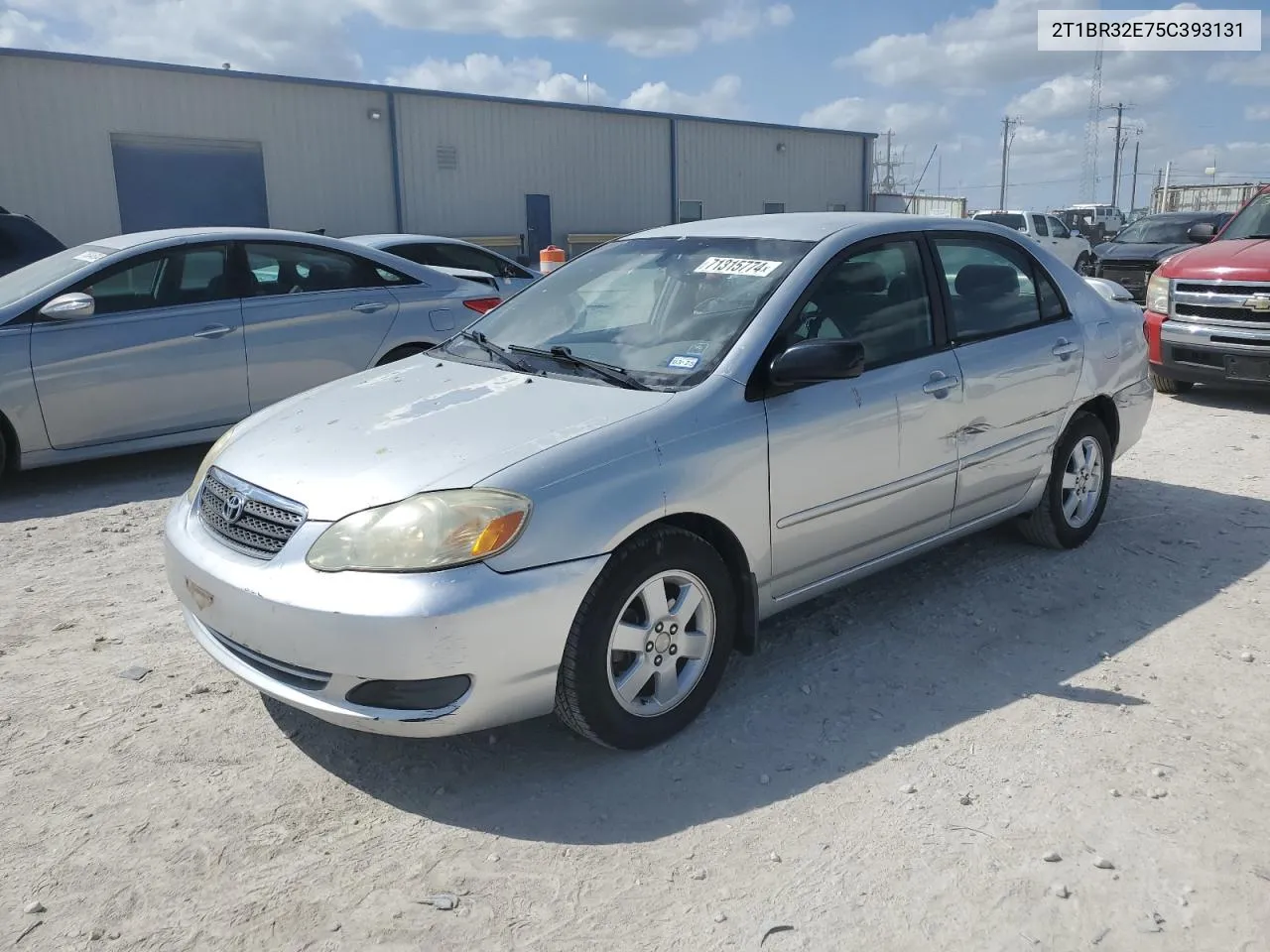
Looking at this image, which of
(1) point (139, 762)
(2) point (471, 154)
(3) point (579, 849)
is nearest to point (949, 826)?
(3) point (579, 849)

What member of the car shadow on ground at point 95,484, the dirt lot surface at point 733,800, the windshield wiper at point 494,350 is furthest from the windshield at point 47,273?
the windshield wiper at point 494,350

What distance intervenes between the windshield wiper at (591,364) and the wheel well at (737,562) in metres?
0.48

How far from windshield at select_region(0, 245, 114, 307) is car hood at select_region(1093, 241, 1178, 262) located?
1489cm

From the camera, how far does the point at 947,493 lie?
4.09 metres

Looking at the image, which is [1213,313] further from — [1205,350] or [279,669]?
[279,669]

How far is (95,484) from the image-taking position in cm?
642

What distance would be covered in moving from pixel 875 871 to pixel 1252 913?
34.0 inches

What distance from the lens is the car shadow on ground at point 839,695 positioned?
9.71ft

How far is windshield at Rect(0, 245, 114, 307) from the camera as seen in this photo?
615cm

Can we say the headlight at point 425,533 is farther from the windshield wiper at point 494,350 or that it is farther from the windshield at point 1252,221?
the windshield at point 1252,221

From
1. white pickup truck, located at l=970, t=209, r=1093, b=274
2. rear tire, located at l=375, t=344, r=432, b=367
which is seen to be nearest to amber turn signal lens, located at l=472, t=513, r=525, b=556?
rear tire, located at l=375, t=344, r=432, b=367

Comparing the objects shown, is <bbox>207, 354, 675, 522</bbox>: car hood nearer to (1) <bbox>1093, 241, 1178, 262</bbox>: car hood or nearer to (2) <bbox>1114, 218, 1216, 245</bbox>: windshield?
(1) <bbox>1093, 241, 1178, 262</bbox>: car hood

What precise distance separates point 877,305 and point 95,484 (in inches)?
196

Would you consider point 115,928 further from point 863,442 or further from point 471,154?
point 471,154
